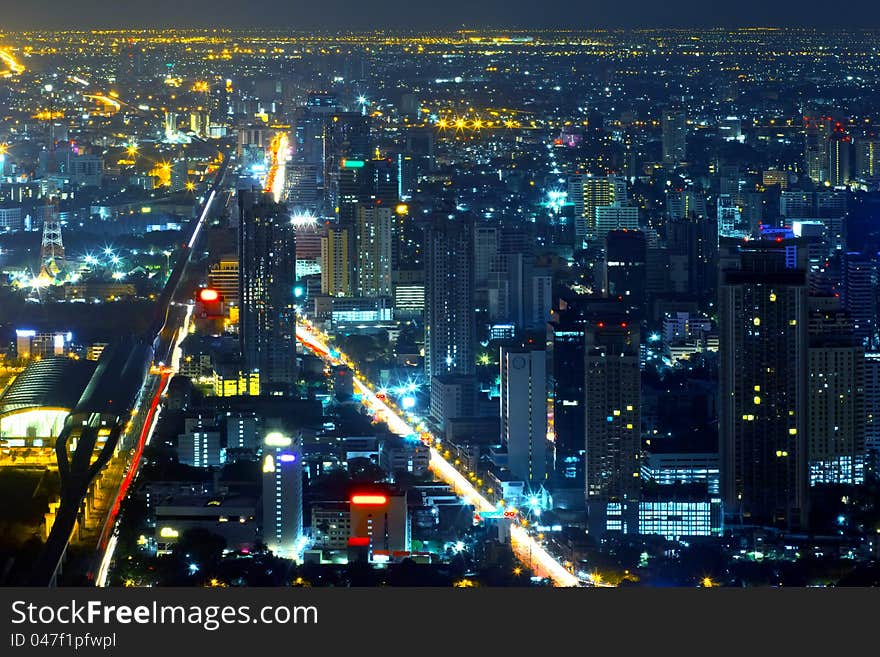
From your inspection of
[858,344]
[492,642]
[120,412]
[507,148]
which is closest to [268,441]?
[120,412]

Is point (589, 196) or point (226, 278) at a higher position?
point (589, 196)

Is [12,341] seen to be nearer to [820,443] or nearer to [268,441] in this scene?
[268,441]

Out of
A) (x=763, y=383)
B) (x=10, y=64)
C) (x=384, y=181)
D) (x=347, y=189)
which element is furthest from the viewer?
(x=347, y=189)

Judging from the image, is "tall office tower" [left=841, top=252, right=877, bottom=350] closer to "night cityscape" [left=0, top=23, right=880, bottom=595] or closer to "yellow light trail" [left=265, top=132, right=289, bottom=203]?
"night cityscape" [left=0, top=23, right=880, bottom=595]

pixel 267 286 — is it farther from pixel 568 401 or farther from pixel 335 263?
→ pixel 568 401

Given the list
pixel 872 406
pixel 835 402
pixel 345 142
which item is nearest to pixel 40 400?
pixel 835 402

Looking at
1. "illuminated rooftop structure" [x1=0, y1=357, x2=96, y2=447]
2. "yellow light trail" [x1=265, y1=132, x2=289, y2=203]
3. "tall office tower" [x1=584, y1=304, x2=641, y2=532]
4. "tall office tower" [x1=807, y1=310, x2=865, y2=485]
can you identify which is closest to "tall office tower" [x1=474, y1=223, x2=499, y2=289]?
"tall office tower" [x1=584, y1=304, x2=641, y2=532]
